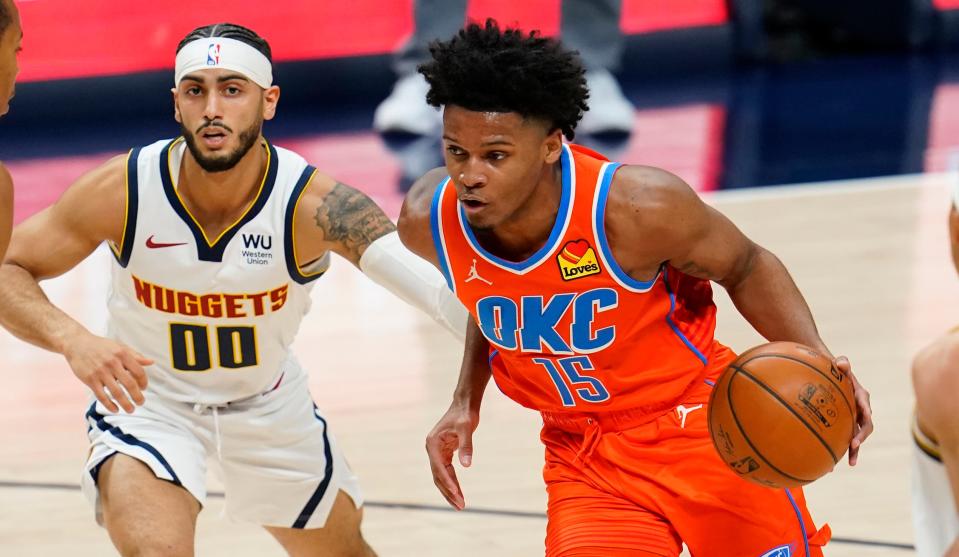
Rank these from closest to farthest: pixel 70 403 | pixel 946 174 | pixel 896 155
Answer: pixel 70 403 < pixel 946 174 < pixel 896 155

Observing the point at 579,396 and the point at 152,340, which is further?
the point at 152,340

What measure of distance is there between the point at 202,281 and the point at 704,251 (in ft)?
5.38

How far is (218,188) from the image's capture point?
4973 mm

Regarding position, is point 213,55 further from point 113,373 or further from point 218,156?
point 113,373

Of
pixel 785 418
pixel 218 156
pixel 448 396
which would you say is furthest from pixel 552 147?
pixel 448 396

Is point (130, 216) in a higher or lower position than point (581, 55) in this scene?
higher

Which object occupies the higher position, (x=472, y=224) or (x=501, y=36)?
(x=501, y=36)

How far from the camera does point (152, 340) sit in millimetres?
5059

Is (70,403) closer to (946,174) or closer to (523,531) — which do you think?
(523,531)

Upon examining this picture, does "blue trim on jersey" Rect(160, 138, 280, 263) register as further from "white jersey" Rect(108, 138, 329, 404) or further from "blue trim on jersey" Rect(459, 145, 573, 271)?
"blue trim on jersey" Rect(459, 145, 573, 271)

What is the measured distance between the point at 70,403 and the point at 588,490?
12.2 feet

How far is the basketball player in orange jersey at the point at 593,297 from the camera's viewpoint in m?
4.10

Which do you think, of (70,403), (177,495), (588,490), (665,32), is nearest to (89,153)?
(70,403)

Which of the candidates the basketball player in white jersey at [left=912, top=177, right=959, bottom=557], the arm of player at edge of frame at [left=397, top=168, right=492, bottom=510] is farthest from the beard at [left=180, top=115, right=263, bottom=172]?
the basketball player in white jersey at [left=912, top=177, right=959, bottom=557]
